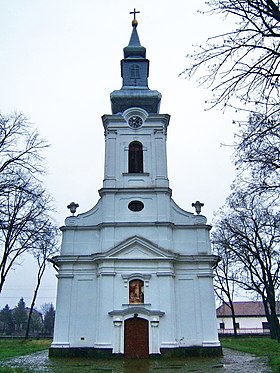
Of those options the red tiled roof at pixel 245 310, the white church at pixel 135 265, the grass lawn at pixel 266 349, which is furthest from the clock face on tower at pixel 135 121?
the red tiled roof at pixel 245 310

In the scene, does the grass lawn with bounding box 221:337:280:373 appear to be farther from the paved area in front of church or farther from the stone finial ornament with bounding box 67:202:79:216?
the stone finial ornament with bounding box 67:202:79:216

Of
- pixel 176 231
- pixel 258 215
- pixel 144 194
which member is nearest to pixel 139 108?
pixel 144 194

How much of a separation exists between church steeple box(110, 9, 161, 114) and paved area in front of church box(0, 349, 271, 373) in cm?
1423

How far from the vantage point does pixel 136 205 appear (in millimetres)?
21750

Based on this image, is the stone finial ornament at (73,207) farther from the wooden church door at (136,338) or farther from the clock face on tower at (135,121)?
the wooden church door at (136,338)

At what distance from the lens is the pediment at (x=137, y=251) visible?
782 inches

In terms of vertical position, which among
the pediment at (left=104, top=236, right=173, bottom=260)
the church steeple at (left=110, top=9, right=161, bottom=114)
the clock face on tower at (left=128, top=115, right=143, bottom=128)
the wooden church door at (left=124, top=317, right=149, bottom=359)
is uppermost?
the church steeple at (left=110, top=9, right=161, bottom=114)

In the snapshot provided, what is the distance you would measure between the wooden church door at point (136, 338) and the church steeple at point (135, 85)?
12365mm

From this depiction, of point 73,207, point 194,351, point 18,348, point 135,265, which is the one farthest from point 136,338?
point 18,348

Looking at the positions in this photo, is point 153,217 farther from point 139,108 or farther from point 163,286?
point 139,108

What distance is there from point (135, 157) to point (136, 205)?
3083mm

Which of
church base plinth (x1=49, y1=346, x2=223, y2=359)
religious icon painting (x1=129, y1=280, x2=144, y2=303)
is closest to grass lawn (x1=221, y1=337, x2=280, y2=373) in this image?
church base plinth (x1=49, y1=346, x2=223, y2=359)

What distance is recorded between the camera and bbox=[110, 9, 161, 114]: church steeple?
24.3 meters

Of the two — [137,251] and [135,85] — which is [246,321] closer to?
[137,251]
